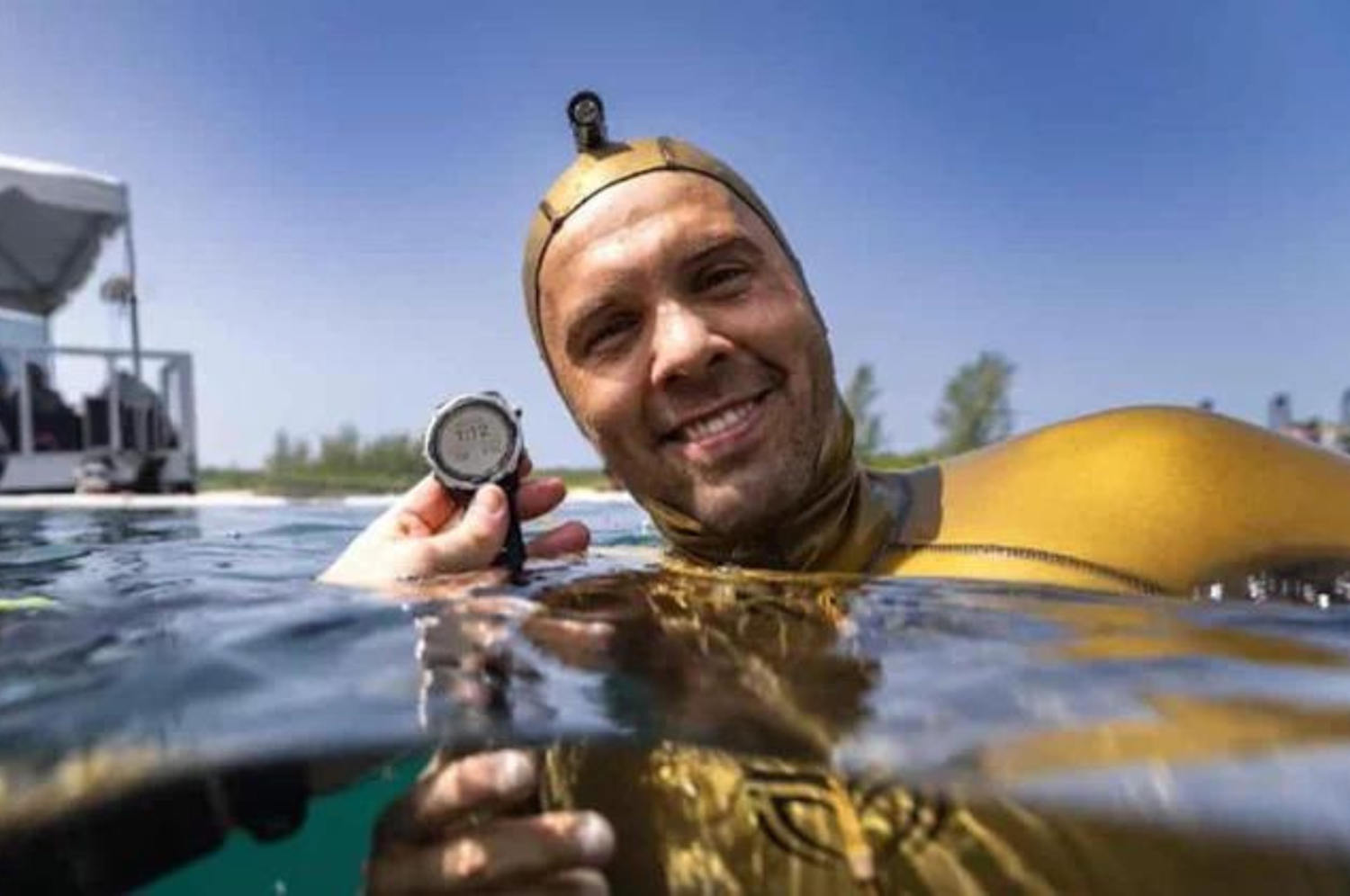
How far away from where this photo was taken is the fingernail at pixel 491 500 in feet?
8.91

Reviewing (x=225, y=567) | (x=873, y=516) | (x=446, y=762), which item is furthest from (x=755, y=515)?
(x=225, y=567)

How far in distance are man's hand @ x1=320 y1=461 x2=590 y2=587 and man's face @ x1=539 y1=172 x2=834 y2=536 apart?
1.18ft

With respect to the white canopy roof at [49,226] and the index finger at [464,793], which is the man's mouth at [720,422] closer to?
the index finger at [464,793]

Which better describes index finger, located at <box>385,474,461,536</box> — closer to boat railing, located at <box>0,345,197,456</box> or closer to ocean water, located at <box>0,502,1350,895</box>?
ocean water, located at <box>0,502,1350,895</box>

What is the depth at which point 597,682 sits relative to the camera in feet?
7.72

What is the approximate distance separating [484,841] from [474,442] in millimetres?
1388

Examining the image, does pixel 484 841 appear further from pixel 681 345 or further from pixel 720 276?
pixel 720 276

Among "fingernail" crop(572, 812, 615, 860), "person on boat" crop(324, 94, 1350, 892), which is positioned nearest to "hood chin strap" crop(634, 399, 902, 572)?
"person on boat" crop(324, 94, 1350, 892)

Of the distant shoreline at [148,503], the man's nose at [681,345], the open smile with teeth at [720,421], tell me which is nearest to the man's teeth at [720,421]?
the open smile with teeth at [720,421]

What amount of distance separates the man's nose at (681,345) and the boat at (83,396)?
545 inches

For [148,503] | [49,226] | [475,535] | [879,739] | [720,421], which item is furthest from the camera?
[49,226]

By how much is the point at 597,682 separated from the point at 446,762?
0.46 m

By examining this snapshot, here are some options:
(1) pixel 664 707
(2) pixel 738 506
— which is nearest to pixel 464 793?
(1) pixel 664 707

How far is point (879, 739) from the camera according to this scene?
2.06 m
